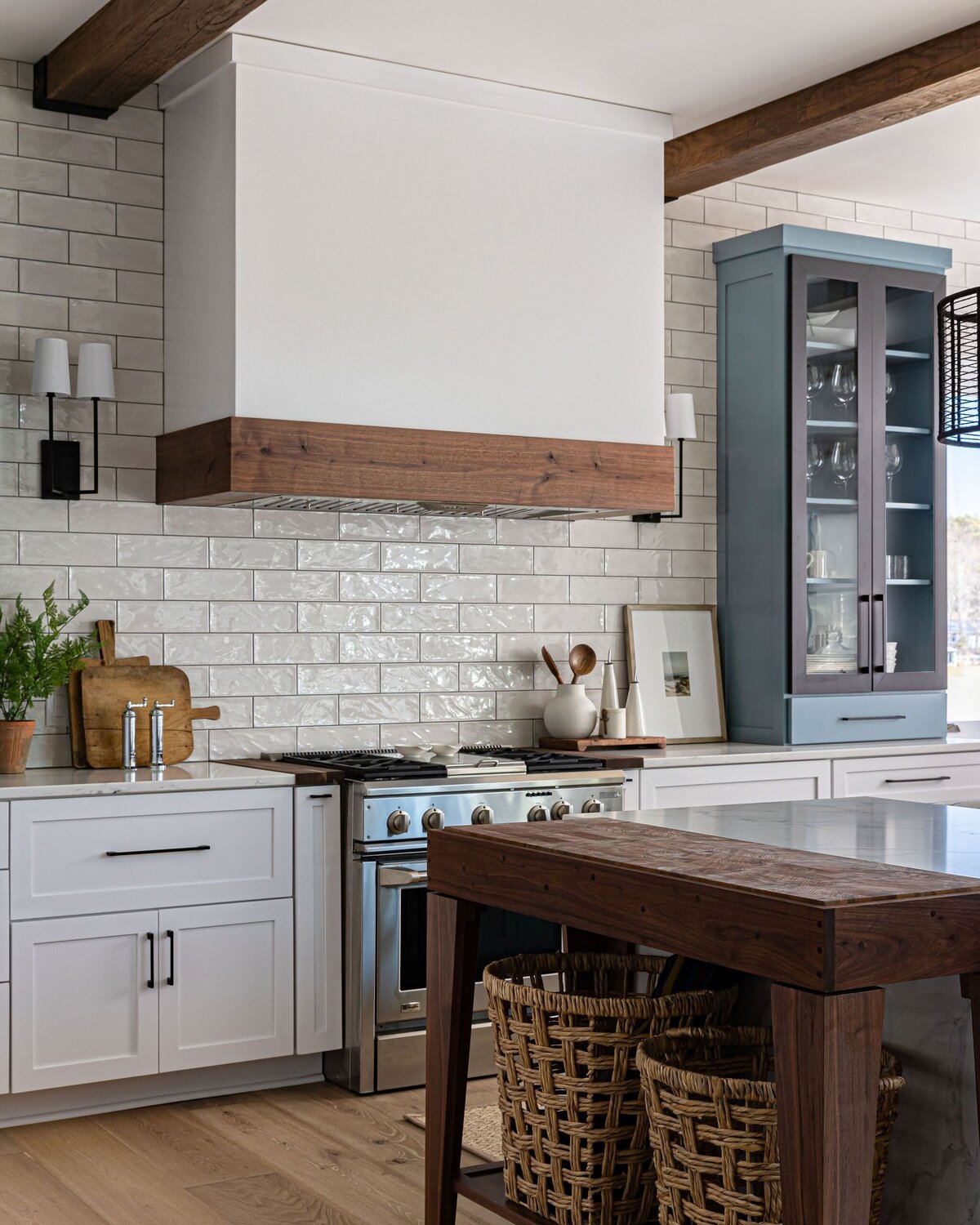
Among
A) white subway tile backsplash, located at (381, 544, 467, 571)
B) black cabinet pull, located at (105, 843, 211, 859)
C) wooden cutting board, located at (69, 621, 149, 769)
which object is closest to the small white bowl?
white subway tile backsplash, located at (381, 544, 467, 571)

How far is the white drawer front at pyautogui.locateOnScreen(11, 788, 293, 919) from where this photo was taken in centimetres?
381

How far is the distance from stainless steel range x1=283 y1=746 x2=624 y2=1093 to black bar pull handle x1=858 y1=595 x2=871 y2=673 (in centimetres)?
170

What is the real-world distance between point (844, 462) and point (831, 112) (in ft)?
4.51

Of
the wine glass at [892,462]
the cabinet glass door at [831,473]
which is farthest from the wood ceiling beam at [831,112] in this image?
the wine glass at [892,462]

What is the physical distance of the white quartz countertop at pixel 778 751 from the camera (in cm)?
482

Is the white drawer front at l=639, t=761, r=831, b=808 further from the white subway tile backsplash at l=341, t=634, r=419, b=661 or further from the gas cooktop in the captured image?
the white subway tile backsplash at l=341, t=634, r=419, b=661

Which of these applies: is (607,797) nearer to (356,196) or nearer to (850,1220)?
(356,196)

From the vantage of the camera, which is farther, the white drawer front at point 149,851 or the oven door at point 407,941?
the oven door at point 407,941

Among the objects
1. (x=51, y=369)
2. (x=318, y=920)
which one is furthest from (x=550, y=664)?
(x=51, y=369)

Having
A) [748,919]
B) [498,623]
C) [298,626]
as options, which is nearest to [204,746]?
[298,626]

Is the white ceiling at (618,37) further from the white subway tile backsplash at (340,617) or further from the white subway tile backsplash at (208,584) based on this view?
the white subway tile backsplash at (340,617)

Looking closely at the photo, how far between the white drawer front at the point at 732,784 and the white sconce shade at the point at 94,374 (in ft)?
6.90

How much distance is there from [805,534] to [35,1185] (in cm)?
340

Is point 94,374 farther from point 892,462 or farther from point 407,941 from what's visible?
point 892,462
